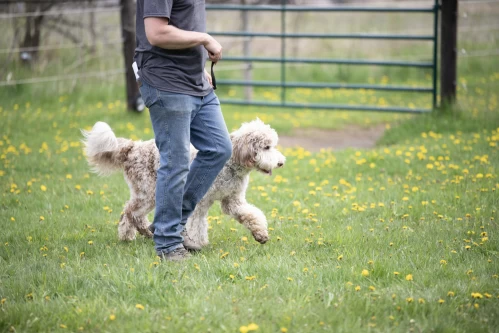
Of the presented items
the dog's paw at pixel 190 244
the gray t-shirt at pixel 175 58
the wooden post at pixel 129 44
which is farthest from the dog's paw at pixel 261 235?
the wooden post at pixel 129 44

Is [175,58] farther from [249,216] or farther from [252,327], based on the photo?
[252,327]

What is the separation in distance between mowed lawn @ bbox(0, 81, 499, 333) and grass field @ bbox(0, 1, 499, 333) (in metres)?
0.01

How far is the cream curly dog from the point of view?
4.89m

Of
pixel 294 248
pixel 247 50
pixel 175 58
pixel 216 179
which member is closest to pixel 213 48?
pixel 175 58

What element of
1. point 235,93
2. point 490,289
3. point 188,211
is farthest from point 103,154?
point 235,93

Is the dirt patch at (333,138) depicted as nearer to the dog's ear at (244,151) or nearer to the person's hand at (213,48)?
the dog's ear at (244,151)

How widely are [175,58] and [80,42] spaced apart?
28.1 ft

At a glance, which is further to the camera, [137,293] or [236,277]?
[236,277]

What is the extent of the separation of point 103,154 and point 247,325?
2.35 meters

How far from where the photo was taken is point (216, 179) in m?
4.97

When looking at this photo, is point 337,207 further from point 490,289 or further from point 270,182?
point 490,289

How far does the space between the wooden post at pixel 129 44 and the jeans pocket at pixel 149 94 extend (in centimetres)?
612

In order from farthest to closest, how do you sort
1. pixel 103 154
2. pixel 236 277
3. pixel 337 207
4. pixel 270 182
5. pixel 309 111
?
pixel 309 111
pixel 270 182
pixel 337 207
pixel 103 154
pixel 236 277

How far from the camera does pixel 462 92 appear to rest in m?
10.8
